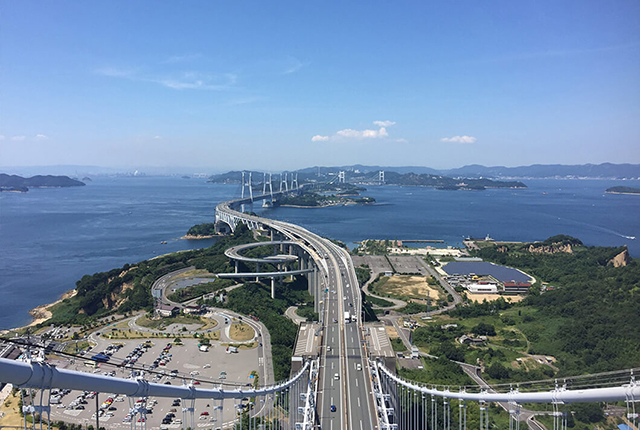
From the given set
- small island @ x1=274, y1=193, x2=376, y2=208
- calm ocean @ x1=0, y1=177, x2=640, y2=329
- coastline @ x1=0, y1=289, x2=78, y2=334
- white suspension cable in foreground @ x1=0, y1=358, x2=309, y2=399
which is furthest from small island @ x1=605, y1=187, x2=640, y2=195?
white suspension cable in foreground @ x1=0, y1=358, x2=309, y2=399

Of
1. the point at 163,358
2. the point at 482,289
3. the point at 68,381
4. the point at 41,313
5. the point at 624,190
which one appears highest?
the point at 624,190

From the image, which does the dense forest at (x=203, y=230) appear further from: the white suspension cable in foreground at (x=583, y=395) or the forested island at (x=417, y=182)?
the forested island at (x=417, y=182)

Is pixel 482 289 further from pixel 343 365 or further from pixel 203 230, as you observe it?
pixel 203 230

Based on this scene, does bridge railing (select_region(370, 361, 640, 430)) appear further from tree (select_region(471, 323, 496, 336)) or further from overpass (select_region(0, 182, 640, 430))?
tree (select_region(471, 323, 496, 336))

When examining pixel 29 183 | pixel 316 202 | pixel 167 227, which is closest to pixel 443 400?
pixel 167 227

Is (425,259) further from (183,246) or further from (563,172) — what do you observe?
(563,172)

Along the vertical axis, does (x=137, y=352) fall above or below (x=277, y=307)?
above

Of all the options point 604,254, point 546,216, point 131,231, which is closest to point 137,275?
point 131,231
